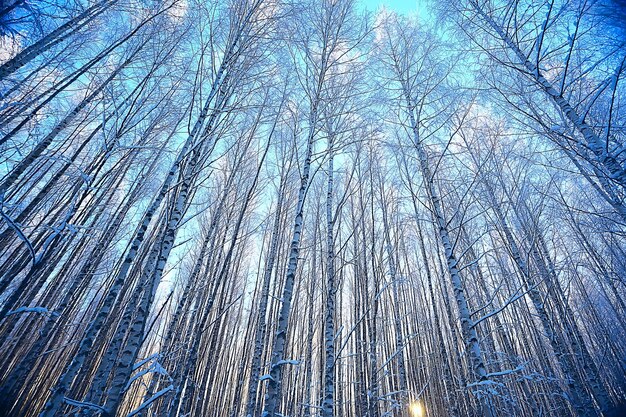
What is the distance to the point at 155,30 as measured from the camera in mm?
6250

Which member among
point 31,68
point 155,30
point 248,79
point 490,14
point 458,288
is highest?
point 155,30

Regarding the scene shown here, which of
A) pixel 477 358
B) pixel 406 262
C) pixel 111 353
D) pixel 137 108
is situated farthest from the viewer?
pixel 406 262

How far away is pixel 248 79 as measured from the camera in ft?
15.8

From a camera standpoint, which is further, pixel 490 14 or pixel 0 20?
pixel 490 14

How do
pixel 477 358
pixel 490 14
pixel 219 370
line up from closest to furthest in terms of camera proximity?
pixel 477 358 → pixel 490 14 → pixel 219 370

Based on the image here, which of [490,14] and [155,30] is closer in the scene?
[490,14]

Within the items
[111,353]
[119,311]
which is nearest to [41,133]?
[119,311]

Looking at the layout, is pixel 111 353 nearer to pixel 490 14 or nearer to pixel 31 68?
pixel 31 68

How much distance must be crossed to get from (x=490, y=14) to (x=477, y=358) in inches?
244

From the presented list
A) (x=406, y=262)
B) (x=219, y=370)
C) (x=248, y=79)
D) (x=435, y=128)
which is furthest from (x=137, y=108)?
(x=406, y=262)

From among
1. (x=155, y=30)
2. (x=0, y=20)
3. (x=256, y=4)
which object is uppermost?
(x=155, y=30)

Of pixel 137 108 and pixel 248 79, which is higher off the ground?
pixel 137 108

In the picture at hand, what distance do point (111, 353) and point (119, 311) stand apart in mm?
5373

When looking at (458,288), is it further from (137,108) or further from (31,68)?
(31,68)
